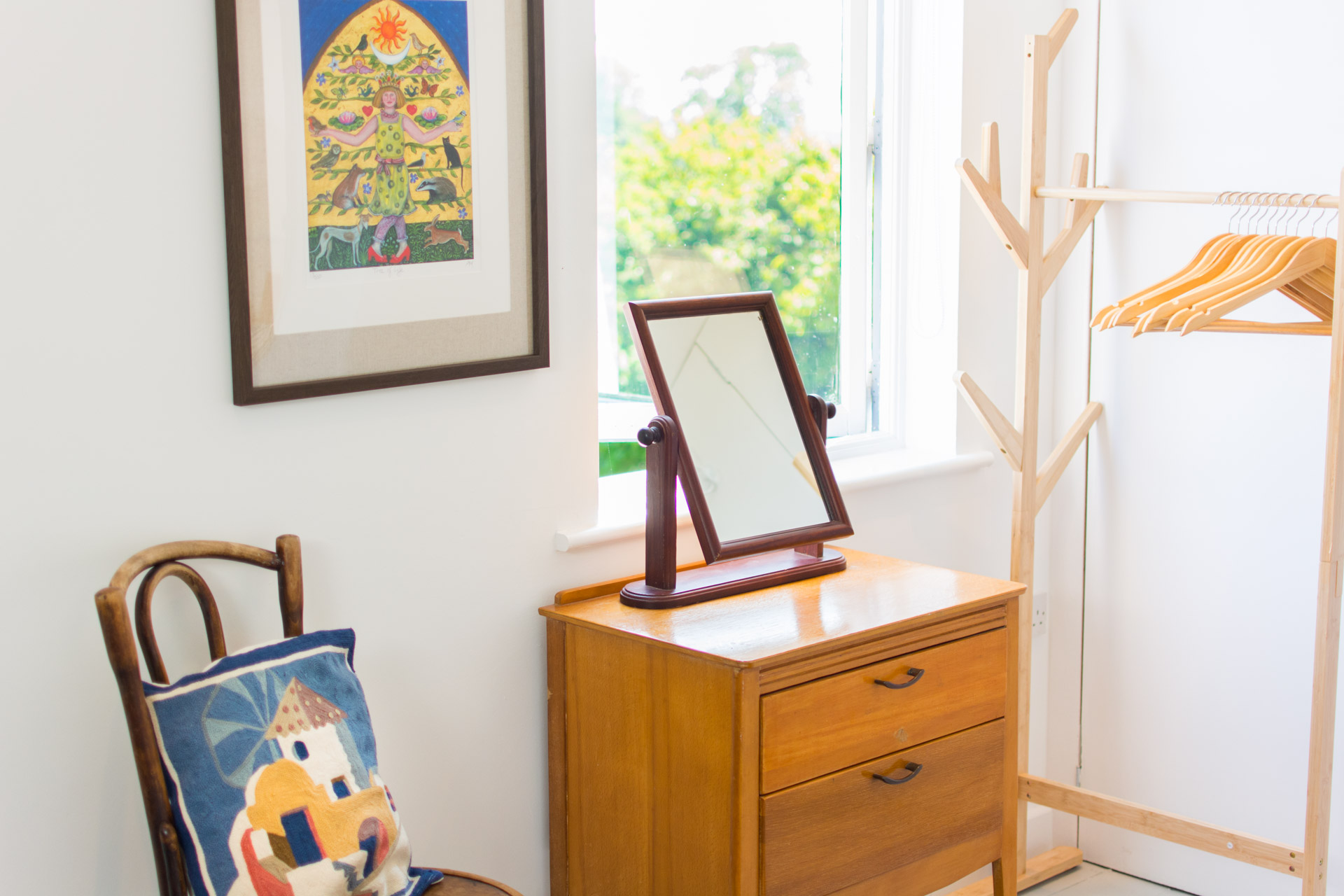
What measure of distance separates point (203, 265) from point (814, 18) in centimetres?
140

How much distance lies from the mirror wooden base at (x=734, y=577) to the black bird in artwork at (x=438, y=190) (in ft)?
2.09

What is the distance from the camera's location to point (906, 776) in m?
1.88

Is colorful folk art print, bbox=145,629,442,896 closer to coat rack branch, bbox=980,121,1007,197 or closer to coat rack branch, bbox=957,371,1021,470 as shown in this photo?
coat rack branch, bbox=957,371,1021,470

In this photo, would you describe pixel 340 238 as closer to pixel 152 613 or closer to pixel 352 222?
pixel 352 222

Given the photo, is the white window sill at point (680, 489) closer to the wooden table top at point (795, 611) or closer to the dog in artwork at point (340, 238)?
the wooden table top at point (795, 611)

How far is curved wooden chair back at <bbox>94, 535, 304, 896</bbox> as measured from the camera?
1.38 m

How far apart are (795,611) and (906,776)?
0.94 feet

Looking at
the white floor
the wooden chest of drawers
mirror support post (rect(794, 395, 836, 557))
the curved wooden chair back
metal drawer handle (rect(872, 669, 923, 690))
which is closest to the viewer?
the curved wooden chair back

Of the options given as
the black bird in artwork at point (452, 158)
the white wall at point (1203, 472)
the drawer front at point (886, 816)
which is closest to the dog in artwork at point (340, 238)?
the black bird in artwork at point (452, 158)

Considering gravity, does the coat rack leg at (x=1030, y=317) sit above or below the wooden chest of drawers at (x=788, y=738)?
above

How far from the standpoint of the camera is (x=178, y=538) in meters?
1.59

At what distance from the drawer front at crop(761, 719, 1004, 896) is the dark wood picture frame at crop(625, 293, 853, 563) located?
377 millimetres

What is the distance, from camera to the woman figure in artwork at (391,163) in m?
1.71

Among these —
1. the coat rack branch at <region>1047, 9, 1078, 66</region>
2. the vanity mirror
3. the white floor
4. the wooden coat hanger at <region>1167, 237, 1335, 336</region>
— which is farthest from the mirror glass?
the white floor
